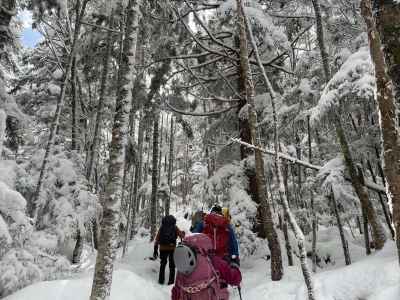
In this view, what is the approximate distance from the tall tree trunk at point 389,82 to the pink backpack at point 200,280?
2102 mm

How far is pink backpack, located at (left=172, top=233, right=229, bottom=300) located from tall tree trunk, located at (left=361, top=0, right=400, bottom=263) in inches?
82.8

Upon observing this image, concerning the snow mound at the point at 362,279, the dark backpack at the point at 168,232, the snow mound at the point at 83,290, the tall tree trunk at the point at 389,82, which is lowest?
the snow mound at the point at 83,290

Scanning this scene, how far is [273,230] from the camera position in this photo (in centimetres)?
791

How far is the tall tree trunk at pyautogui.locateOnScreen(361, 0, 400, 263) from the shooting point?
10.8 ft

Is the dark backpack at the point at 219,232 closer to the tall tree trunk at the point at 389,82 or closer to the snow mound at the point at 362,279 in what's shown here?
the snow mound at the point at 362,279

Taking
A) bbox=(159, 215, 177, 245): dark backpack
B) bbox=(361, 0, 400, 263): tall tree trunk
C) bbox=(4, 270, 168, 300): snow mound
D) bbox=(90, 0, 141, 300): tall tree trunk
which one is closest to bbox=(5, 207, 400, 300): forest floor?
bbox=(4, 270, 168, 300): snow mound

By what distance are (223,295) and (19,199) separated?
4311 millimetres

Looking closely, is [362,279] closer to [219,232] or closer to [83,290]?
[219,232]

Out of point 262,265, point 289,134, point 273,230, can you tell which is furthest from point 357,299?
point 289,134

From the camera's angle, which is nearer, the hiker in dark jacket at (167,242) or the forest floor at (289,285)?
the forest floor at (289,285)

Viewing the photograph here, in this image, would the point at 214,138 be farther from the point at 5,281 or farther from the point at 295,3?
the point at 5,281

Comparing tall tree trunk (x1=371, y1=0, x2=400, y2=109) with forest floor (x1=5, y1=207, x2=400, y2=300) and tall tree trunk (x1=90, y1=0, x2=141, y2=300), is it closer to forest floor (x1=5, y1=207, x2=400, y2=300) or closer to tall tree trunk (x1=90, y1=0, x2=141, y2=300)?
forest floor (x1=5, y1=207, x2=400, y2=300)

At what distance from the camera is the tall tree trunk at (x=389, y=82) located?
10.8 feet

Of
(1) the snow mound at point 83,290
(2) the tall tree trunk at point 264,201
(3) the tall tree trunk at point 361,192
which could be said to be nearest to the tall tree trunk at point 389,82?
(3) the tall tree trunk at point 361,192
